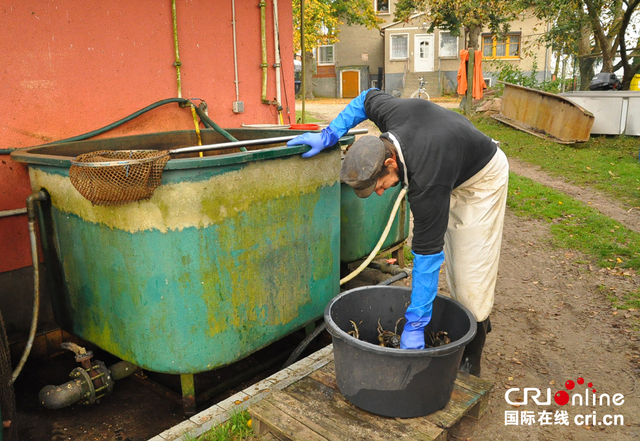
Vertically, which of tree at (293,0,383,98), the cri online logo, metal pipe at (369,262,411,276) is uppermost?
tree at (293,0,383,98)

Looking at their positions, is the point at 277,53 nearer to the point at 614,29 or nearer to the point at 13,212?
the point at 13,212

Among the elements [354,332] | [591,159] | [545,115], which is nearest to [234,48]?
[354,332]

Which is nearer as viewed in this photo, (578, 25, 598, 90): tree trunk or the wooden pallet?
the wooden pallet

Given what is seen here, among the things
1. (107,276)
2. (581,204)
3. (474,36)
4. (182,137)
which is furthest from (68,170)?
(474,36)

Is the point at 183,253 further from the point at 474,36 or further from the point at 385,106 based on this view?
the point at 474,36

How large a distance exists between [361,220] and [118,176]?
2.14 m

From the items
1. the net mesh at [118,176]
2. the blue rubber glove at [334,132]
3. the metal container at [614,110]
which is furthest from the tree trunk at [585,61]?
the net mesh at [118,176]

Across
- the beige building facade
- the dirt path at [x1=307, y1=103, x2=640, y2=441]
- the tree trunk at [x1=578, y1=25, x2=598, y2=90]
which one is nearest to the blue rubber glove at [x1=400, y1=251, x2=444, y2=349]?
the dirt path at [x1=307, y1=103, x2=640, y2=441]

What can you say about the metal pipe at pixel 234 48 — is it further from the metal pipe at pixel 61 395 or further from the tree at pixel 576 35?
the tree at pixel 576 35

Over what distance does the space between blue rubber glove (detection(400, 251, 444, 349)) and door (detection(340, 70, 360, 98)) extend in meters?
30.0

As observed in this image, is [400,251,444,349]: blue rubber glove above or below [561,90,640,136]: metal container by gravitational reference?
below

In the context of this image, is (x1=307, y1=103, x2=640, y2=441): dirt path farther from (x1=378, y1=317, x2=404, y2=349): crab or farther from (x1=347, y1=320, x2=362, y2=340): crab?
(x1=347, y1=320, x2=362, y2=340): crab

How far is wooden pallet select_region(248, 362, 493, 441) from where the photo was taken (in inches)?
95.3

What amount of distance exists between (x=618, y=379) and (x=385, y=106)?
233cm
